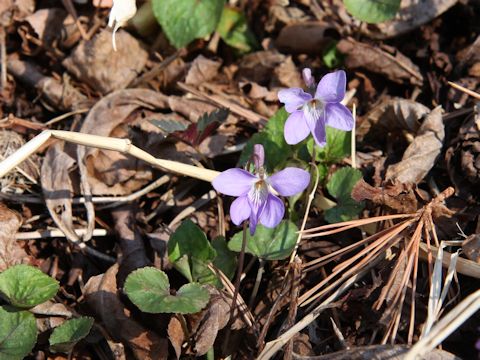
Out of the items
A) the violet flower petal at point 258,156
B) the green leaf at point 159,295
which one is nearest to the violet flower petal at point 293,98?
the violet flower petal at point 258,156

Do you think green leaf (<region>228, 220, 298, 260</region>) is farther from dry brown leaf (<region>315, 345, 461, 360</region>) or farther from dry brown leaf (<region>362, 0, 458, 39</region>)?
dry brown leaf (<region>362, 0, 458, 39</region>)

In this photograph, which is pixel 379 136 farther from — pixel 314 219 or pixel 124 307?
pixel 124 307

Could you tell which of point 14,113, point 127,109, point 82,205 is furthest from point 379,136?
point 14,113

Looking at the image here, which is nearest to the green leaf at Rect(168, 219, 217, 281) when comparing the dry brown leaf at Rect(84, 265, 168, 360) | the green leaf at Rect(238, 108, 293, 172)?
the dry brown leaf at Rect(84, 265, 168, 360)

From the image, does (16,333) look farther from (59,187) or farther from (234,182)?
(234,182)

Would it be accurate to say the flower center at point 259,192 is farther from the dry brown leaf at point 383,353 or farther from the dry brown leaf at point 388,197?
the dry brown leaf at point 383,353

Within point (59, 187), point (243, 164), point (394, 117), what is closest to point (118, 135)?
point (59, 187)
